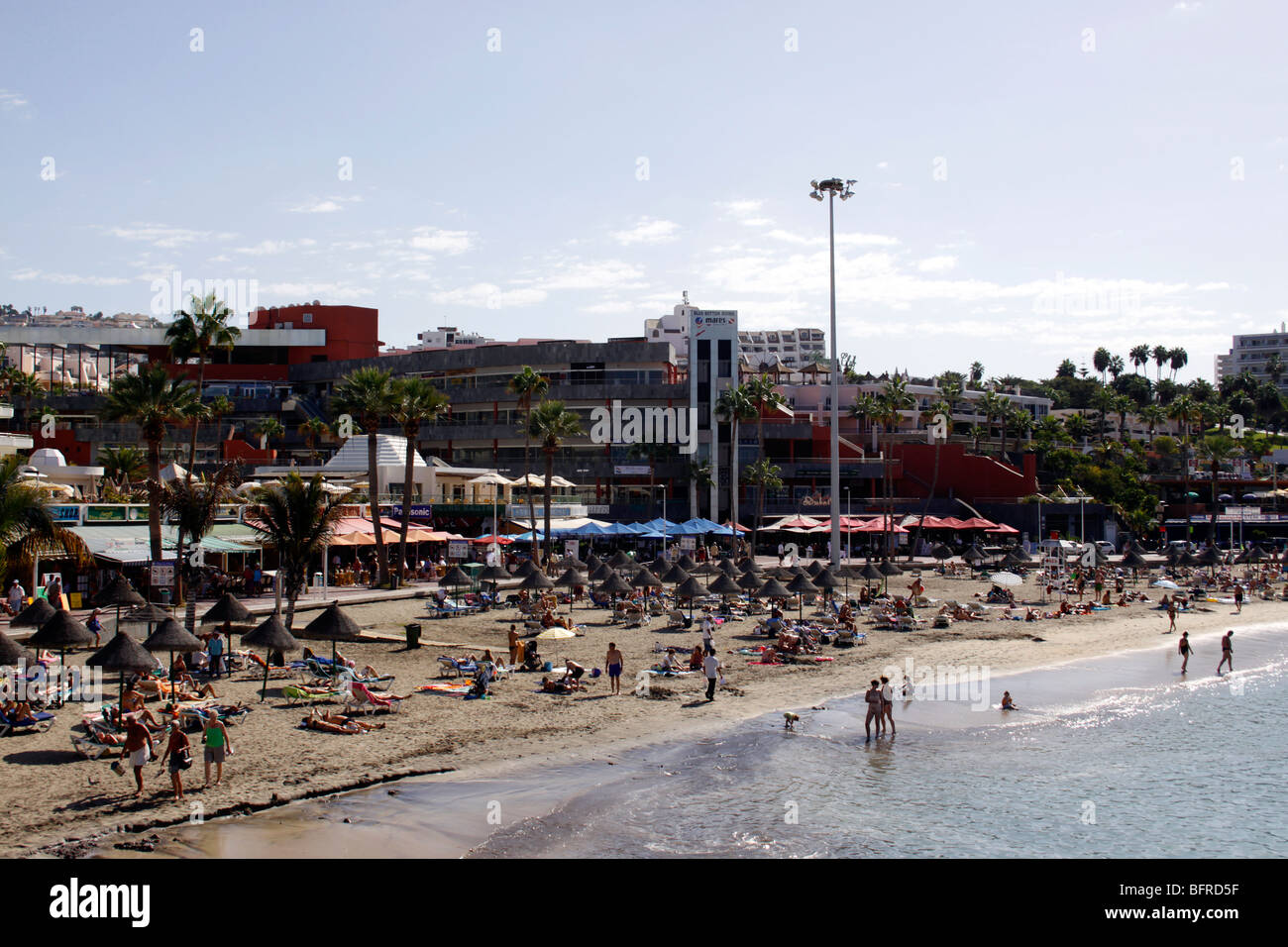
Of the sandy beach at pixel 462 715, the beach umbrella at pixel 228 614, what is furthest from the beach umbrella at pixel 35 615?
the beach umbrella at pixel 228 614

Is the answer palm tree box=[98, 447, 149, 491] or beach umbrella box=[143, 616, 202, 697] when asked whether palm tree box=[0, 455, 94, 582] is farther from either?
palm tree box=[98, 447, 149, 491]

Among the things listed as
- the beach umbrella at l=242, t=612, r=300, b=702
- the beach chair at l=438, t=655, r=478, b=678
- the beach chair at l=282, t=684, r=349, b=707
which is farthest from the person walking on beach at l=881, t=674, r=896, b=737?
the beach umbrella at l=242, t=612, r=300, b=702

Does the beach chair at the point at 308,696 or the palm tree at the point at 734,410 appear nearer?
the beach chair at the point at 308,696

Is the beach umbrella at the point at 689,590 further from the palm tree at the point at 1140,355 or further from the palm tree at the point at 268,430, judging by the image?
the palm tree at the point at 1140,355

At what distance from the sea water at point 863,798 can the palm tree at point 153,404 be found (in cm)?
2072

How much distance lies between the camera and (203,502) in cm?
2919

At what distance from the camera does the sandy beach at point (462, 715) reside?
14.1m

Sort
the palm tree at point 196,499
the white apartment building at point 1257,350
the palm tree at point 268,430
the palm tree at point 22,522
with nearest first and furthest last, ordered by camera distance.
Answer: the palm tree at point 22,522 < the palm tree at point 196,499 < the palm tree at point 268,430 < the white apartment building at point 1257,350

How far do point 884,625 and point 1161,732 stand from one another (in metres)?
13.9

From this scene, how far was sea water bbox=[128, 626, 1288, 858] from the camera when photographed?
1378 cm

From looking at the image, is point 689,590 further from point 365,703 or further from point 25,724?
point 25,724

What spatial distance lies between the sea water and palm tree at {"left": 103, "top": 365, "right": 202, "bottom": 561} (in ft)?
68.0

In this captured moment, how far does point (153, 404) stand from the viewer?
105 feet

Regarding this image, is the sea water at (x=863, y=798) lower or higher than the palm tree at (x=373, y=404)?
lower
